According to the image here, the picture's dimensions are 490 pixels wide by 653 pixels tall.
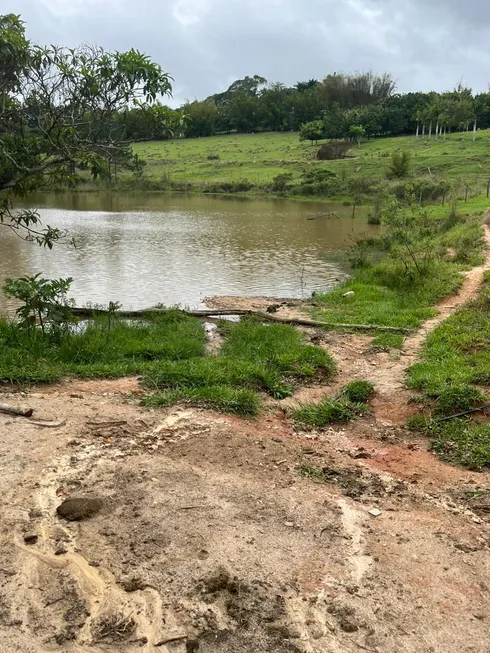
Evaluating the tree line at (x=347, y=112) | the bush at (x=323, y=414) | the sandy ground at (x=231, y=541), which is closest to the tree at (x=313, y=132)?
the tree line at (x=347, y=112)

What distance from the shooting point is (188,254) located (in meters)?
22.5

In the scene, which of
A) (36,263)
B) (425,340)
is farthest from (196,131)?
(425,340)

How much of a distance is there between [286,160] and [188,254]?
50.1m

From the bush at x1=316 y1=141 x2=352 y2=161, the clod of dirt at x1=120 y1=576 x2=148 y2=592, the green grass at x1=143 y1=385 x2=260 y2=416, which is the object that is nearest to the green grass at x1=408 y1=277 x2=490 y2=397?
the green grass at x1=143 y1=385 x2=260 y2=416

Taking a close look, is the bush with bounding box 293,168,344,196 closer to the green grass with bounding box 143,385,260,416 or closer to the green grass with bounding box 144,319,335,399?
the green grass with bounding box 144,319,335,399

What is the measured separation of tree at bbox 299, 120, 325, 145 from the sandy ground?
252ft

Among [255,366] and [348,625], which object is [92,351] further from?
[348,625]

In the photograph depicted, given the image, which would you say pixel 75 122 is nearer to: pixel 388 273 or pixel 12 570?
pixel 12 570

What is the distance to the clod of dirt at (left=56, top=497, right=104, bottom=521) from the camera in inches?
162

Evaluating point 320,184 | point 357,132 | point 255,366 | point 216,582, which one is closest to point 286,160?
point 357,132

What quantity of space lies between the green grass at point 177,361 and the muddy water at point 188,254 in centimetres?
504

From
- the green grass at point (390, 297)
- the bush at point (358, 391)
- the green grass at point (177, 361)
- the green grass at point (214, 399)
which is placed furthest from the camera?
the green grass at point (390, 297)

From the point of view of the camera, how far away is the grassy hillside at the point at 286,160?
173ft

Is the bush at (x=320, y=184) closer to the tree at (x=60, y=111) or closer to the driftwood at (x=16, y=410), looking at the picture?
the tree at (x=60, y=111)
